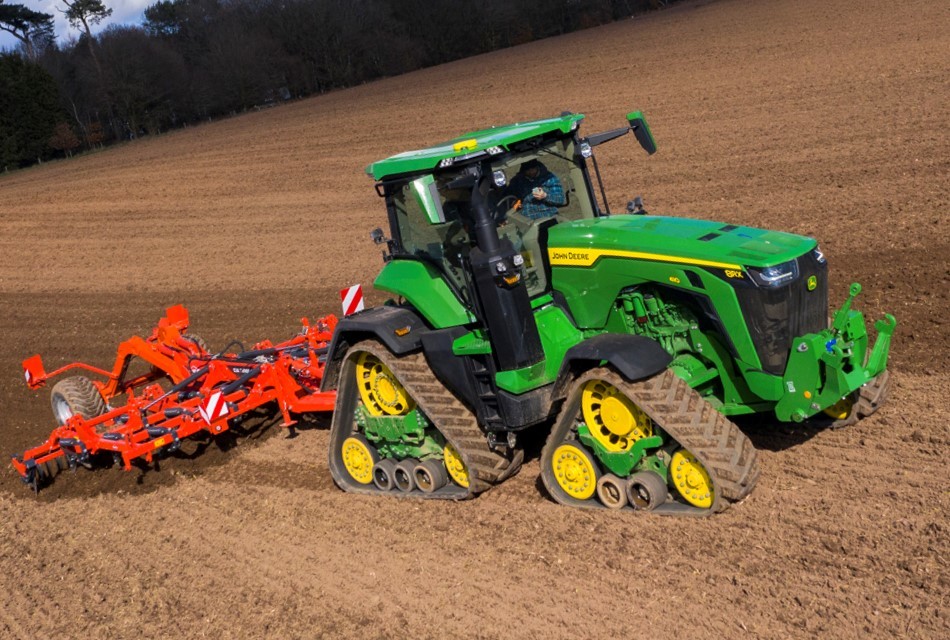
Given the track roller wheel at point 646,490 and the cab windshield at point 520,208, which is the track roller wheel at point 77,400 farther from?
the track roller wheel at point 646,490

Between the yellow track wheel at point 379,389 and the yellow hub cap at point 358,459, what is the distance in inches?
12.4

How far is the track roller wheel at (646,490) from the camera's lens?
5.88 m

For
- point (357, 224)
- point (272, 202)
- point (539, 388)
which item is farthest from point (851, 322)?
point (272, 202)

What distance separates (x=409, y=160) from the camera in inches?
257

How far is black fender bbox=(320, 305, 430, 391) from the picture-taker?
681 centimetres

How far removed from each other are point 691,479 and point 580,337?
4.01 ft

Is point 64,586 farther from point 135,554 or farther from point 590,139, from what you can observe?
point 590,139

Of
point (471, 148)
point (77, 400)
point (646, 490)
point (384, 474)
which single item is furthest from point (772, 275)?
point (77, 400)

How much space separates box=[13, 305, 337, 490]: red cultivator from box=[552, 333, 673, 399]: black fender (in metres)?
2.47

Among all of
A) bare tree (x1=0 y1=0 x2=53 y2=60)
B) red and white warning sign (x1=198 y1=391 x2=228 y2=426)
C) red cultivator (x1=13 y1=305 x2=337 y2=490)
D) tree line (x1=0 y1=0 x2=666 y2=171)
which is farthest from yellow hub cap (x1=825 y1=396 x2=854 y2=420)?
bare tree (x1=0 y1=0 x2=53 y2=60)

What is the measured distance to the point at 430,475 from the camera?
6969 mm

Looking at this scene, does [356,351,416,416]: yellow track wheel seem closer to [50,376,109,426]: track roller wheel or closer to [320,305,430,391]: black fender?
[320,305,430,391]: black fender

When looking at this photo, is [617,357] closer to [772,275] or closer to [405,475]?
[772,275]

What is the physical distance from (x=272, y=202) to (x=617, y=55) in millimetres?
13801
